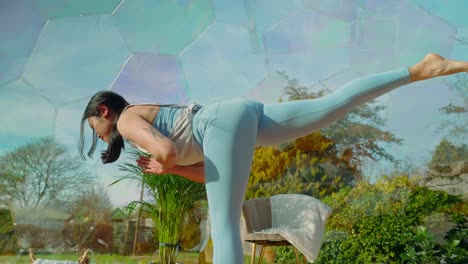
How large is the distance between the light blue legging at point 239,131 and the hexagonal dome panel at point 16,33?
3493 millimetres

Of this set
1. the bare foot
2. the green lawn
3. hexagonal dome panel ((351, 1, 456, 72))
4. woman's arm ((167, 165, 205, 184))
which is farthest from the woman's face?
hexagonal dome panel ((351, 1, 456, 72))

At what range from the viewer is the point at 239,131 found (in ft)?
3.97

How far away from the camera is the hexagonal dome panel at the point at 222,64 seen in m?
4.39

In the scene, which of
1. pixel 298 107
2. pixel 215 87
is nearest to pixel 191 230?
pixel 215 87

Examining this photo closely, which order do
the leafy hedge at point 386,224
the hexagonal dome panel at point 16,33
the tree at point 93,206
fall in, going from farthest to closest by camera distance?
the tree at point 93,206 → the hexagonal dome panel at point 16,33 → the leafy hedge at point 386,224

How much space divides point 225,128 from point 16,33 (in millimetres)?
3803

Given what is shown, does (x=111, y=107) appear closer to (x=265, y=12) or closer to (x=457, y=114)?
(x=265, y=12)

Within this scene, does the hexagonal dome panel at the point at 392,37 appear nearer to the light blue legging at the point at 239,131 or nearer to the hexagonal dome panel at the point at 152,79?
the hexagonal dome panel at the point at 152,79

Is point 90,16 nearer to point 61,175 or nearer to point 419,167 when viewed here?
point 61,175

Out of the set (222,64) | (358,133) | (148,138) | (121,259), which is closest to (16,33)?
(222,64)

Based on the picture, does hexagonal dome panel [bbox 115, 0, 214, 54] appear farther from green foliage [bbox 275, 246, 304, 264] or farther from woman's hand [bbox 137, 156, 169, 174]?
woman's hand [bbox 137, 156, 169, 174]

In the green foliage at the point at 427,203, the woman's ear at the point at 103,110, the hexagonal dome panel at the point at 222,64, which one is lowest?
the woman's ear at the point at 103,110

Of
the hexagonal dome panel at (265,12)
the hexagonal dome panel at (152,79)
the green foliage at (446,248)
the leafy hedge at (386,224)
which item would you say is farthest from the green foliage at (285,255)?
the hexagonal dome panel at (265,12)

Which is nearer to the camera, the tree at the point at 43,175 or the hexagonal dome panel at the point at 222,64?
the hexagonal dome panel at the point at 222,64
